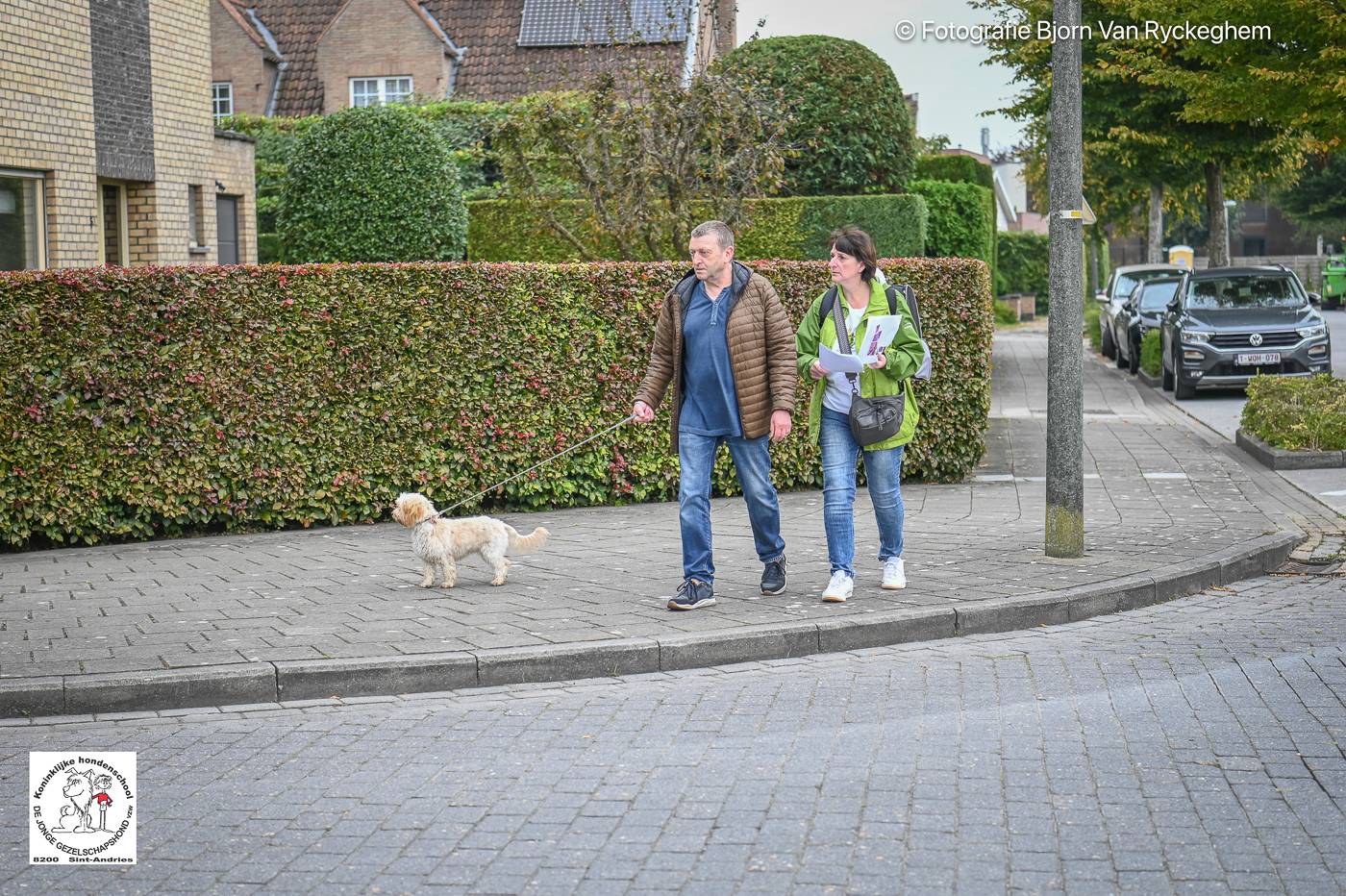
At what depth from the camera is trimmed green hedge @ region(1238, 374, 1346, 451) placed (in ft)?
45.8

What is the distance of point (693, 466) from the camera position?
800 cm

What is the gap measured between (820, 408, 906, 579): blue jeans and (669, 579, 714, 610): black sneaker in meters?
0.69

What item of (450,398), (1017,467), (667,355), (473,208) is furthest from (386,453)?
(473,208)

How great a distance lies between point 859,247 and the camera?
8047 mm

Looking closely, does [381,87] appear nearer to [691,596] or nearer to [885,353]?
[885,353]

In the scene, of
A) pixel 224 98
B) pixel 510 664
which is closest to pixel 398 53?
pixel 224 98

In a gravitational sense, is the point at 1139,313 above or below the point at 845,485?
above

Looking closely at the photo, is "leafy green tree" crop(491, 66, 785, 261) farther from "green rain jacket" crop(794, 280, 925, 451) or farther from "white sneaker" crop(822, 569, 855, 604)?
"white sneaker" crop(822, 569, 855, 604)

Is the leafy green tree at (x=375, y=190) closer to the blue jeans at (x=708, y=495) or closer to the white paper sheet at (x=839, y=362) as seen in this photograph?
the blue jeans at (x=708, y=495)

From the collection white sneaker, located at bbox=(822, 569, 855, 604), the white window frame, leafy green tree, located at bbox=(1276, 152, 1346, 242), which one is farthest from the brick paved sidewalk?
leafy green tree, located at bbox=(1276, 152, 1346, 242)

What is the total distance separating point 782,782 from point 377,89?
31.3 metres

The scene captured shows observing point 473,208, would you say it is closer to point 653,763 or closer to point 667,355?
point 667,355

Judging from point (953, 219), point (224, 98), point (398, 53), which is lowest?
point (953, 219)

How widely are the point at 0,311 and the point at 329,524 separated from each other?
2.70m
